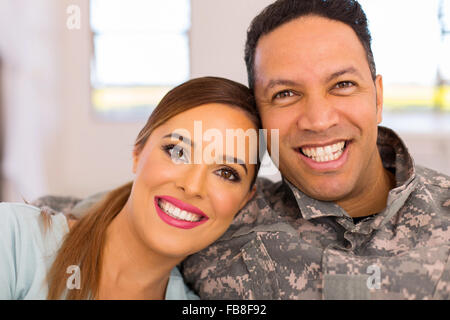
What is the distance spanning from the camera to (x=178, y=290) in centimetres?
128

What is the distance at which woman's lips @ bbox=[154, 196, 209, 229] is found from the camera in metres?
1.08

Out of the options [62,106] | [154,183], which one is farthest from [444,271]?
[62,106]

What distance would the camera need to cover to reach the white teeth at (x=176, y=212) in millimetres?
1091

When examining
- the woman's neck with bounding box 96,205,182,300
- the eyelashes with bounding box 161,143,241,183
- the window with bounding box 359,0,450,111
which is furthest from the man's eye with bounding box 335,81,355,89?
the window with bounding box 359,0,450,111

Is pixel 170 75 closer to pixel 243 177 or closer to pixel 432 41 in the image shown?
pixel 432 41

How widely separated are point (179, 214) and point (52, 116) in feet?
7.83

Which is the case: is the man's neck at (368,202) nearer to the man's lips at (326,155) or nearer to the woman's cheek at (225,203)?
the man's lips at (326,155)

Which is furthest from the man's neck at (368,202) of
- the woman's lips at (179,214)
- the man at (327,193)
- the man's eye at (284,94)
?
the woman's lips at (179,214)

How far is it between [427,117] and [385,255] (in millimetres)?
2314

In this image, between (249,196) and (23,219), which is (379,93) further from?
(23,219)

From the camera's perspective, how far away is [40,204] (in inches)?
65.0

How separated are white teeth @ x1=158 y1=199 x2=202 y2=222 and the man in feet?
0.65

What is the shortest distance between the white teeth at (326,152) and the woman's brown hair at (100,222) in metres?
0.18

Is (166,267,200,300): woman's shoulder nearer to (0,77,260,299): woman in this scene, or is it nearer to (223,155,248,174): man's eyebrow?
(0,77,260,299): woman
